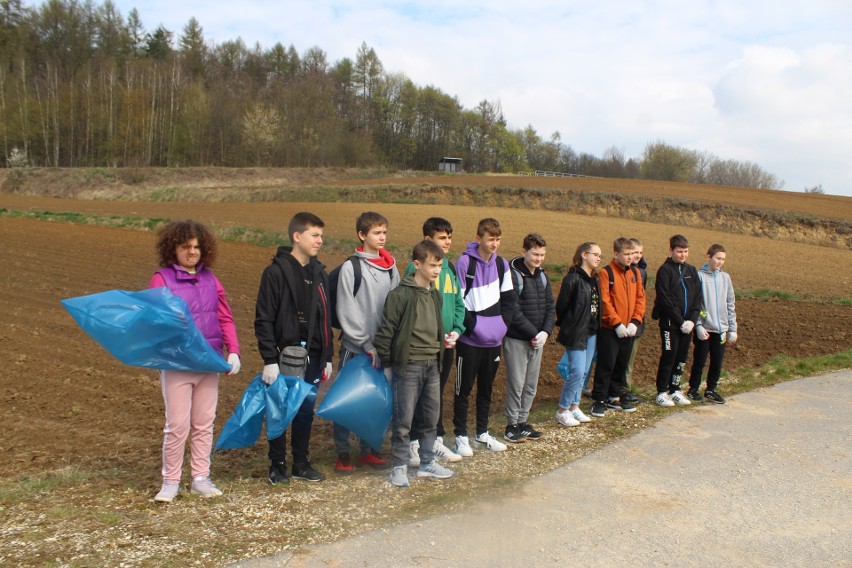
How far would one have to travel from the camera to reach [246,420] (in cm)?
438

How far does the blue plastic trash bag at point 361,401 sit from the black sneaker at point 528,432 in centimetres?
151

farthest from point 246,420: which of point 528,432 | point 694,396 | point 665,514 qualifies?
point 694,396

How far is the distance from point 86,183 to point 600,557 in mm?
51432

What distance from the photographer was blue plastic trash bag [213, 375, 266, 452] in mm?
4395

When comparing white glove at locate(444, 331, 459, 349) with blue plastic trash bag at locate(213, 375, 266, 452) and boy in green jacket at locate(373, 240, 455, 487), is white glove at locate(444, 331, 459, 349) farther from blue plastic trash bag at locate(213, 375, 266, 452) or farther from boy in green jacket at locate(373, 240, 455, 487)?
blue plastic trash bag at locate(213, 375, 266, 452)

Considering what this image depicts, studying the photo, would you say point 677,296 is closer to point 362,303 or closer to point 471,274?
point 471,274

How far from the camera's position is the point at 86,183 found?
4697 cm

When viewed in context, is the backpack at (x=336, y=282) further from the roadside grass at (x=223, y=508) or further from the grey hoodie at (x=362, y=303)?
the roadside grass at (x=223, y=508)

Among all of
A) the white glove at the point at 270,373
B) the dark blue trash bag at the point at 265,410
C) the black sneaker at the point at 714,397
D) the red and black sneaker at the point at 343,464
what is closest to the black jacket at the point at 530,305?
the red and black sneaker at the point at 343,464

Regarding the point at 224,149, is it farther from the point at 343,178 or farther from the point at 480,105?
the point at 480,105

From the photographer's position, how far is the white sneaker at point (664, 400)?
22.5 feet

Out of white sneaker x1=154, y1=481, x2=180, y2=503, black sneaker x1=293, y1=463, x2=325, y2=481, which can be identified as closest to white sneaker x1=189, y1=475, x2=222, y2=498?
white sneaker x1=154, y1=481, x2=180, y2=503

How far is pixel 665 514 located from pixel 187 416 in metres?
3.23

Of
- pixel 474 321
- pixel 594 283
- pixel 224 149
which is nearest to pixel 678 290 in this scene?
pixel 594 283
